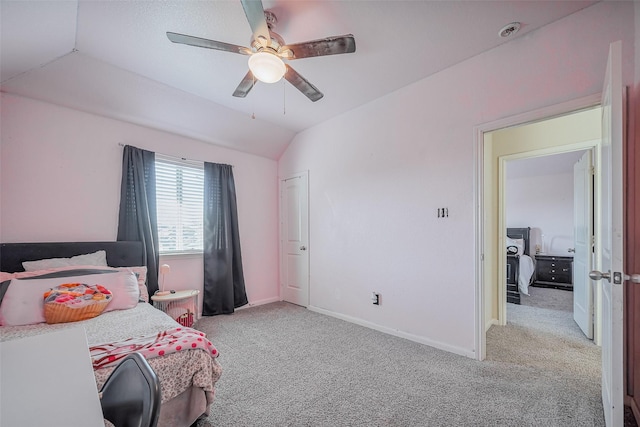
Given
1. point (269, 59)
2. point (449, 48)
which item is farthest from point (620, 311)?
point (269, 59)

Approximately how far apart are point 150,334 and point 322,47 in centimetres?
222

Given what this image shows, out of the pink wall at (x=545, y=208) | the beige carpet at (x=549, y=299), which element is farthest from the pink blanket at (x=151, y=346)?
the pink wall at (x=545, y=208)

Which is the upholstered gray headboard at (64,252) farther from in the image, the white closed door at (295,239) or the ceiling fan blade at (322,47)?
the ceiling fan blade at (322,47)

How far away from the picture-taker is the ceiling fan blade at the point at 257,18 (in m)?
1.49

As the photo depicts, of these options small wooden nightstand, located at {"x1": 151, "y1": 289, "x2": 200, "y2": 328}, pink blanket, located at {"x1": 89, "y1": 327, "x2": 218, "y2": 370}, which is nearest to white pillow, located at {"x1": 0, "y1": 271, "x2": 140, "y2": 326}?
small wooden nightstand, located at {"x1": 151, "y1": 289, "x2": 200, "y2": 328}

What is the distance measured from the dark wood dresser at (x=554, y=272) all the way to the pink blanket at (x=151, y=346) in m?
6.34

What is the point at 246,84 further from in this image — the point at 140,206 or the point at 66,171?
the point at 66,171

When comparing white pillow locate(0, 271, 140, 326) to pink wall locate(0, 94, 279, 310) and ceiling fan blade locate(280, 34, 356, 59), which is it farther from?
ceiling fan blade locate(280, 34, 356, 59)

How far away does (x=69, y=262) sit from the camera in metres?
2.52

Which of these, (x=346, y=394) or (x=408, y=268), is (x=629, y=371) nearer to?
(x=408, y=268)

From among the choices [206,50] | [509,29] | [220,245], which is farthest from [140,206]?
[509,29]

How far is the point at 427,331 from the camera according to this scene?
9.14 ft

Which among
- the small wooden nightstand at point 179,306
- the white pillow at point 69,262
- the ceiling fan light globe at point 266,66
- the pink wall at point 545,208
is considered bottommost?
the small wooden nightstand at point 179,306

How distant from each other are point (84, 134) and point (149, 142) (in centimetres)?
62
